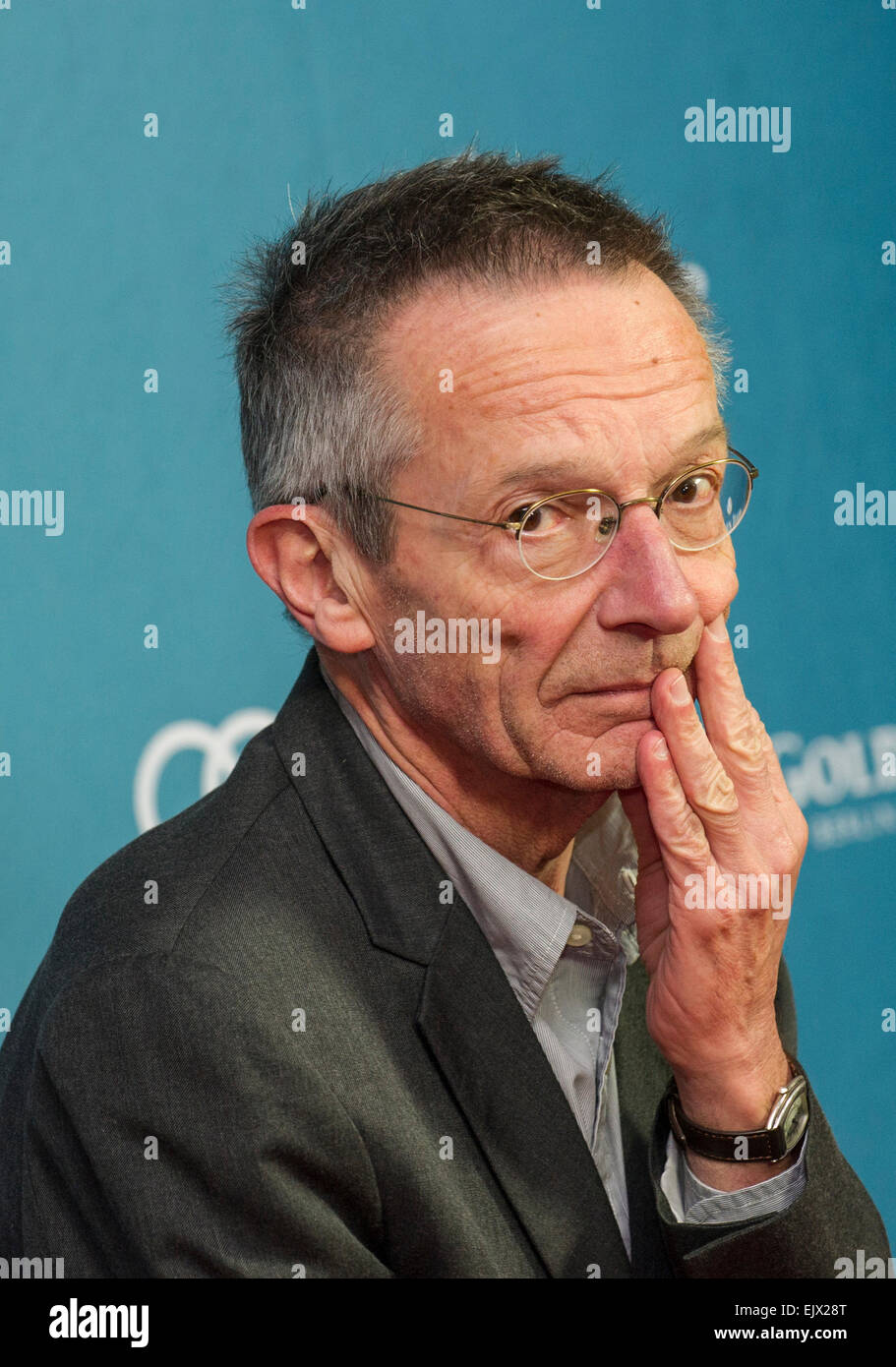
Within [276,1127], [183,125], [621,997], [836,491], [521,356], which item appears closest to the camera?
[276,1127]

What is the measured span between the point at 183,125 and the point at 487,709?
140 centimetres

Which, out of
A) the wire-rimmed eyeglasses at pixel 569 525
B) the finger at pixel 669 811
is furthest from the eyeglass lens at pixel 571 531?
the finger at pixel 669 811

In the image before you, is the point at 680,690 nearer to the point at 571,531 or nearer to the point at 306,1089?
the point at 571,531

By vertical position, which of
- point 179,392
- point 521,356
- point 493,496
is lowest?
point 493,496

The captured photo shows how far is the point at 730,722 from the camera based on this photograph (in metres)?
1.71

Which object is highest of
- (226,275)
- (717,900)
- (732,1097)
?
(226,275)

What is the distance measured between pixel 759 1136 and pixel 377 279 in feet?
3.63

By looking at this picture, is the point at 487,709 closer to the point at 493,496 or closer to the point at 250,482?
the point at 493,496

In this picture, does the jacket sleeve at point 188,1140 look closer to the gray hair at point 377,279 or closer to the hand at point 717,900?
the hand at point 717,900

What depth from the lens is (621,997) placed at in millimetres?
1829

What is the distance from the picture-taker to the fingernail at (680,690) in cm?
164

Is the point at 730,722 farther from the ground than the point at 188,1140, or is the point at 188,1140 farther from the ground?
the point at 730,722

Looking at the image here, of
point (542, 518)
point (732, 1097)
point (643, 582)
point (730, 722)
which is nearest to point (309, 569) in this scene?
point (542, 518)
